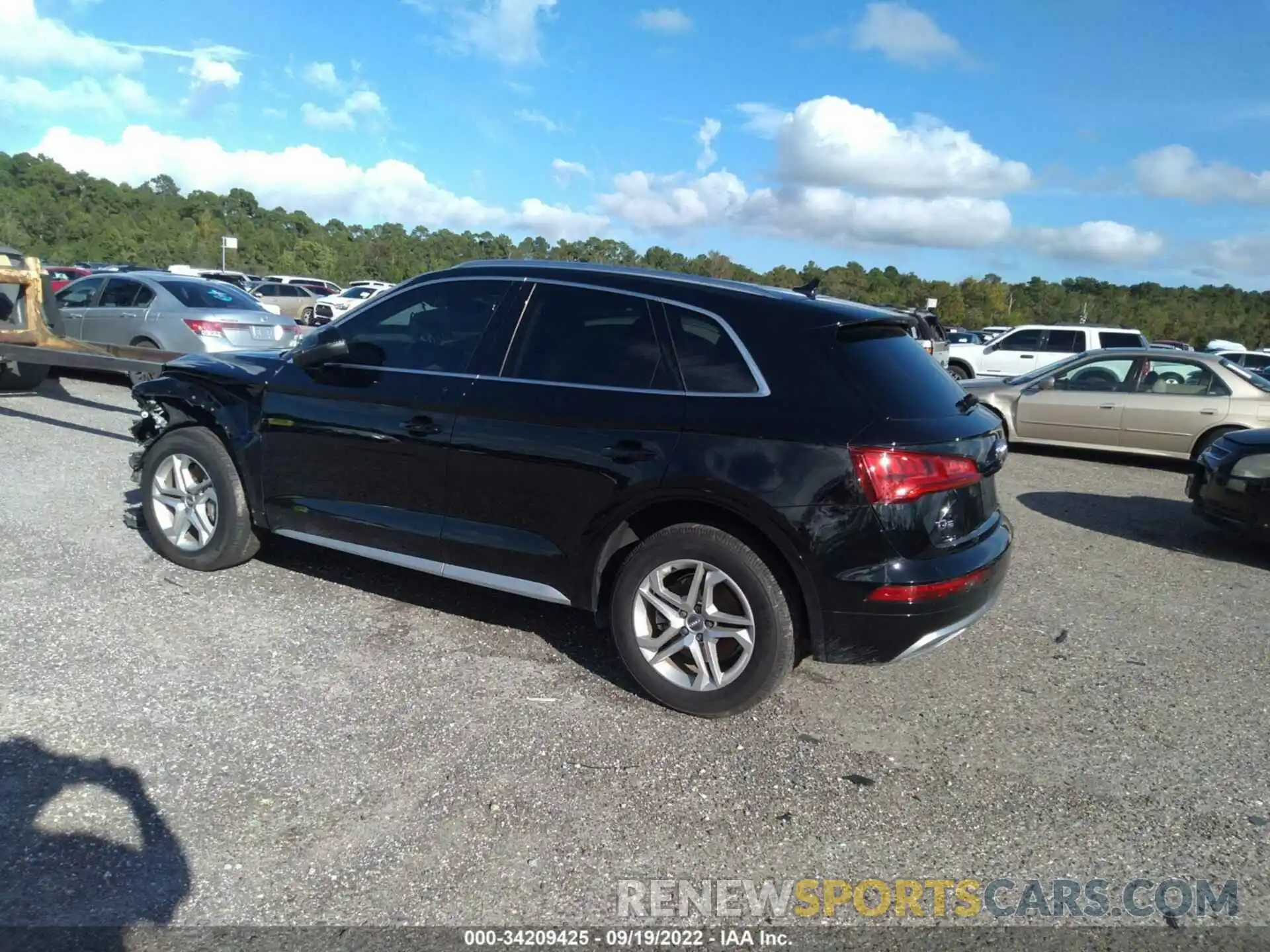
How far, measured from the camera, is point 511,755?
11.3ft

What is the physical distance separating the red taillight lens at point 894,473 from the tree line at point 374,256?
36.8 metres

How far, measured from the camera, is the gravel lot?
9.12 feet

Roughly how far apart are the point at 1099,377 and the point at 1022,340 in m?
6.75

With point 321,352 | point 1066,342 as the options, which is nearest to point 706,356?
point 321,352

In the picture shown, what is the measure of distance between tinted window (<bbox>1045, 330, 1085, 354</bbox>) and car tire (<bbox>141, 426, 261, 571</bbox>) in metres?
15.9

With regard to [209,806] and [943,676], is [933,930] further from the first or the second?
[209,806]

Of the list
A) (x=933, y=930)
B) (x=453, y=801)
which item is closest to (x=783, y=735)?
(x=933, y=930)

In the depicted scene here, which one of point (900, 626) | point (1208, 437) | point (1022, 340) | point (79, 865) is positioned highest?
point (1022, 340)

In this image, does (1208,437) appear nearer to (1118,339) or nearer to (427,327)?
(1118,339)

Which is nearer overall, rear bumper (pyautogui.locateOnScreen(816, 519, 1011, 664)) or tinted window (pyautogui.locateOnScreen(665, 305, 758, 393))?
rear bumper (pyautogui.locateOnScreen(816, 519, 1011, 664))

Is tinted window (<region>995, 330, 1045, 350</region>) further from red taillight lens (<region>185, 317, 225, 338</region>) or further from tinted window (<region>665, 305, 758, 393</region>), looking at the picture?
tinted window (<region>665, 305, 758, 393</region>)

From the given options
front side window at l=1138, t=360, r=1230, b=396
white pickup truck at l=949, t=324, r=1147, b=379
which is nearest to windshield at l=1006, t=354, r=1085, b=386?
front side window at l=1138, t=360, r=1230, b=396

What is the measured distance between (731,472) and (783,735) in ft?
3.63

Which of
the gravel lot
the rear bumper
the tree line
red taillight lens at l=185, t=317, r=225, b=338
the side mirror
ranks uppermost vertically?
the tree line
